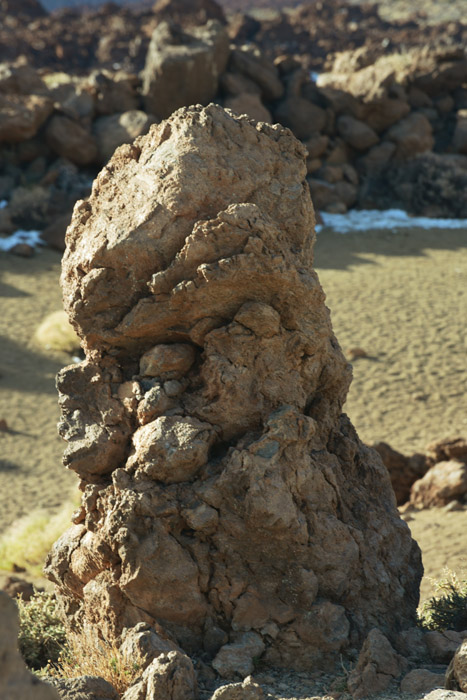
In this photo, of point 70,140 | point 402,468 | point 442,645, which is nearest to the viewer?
point 442,645

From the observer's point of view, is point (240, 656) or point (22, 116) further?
point (22, 116)

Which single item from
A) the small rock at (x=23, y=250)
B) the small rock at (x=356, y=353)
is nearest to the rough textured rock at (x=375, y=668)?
the small rock at (x=356, y=353)

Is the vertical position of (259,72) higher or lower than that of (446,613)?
higher

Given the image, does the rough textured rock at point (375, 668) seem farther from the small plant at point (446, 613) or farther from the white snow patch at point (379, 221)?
the white snow patch at point (379, 221)

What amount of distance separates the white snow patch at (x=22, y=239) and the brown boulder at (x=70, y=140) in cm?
329

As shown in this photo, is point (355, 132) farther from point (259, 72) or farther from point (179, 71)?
point (179, 71)

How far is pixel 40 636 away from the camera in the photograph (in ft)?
19.6

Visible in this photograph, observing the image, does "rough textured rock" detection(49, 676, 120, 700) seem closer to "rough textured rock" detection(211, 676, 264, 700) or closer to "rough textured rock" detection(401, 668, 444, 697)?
"rough textured rock" detection(211, 676, 264, 700)

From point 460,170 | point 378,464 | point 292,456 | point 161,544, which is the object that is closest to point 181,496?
point 161,544

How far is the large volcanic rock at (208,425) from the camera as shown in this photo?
4730 millimetres

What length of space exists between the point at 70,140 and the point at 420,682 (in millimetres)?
21217

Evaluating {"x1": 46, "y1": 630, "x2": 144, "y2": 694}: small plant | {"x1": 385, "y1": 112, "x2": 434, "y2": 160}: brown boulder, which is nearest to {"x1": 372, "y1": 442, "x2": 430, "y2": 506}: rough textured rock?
{"x1": 46, "y1": 630, "x2": 144, "y2": 694}: small plant

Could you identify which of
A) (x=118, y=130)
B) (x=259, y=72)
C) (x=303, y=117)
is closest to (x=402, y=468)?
(x=118, y=130)

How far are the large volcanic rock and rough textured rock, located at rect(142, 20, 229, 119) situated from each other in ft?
63.8
